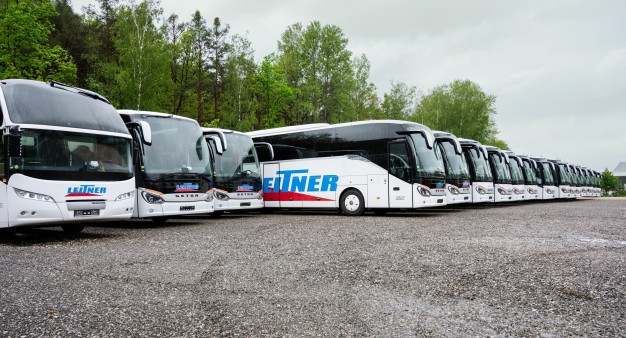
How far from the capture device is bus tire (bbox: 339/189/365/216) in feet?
56.6

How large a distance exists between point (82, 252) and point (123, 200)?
8.66 ft

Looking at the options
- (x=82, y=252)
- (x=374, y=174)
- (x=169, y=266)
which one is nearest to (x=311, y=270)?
(x=169, y=266)

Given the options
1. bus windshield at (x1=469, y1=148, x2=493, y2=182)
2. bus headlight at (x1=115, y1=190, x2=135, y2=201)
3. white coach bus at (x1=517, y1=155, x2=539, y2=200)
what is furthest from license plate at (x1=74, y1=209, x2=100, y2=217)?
white coach bus at (x1=517, y1=155, x2=539, y2=200)

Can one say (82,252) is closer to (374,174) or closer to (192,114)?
(374,174)

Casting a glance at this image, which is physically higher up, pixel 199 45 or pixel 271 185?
pixel 199 45

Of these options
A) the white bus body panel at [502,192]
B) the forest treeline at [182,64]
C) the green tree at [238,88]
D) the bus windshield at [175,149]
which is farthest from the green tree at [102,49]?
the white bus body panel at [502,192]

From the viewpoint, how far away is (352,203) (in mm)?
17438

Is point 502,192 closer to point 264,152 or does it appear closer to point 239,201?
point 264,152

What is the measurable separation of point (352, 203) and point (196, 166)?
6033 millimetres

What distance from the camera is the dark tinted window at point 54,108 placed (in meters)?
9.55

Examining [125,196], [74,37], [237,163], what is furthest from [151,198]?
[74,37]

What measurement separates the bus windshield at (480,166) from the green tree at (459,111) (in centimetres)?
4634

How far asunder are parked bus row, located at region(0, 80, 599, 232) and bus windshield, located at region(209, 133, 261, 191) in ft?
0.13

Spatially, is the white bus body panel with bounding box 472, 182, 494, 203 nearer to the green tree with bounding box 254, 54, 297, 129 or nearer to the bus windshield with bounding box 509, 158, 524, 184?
the bus windshield with bounding box 509, 158, 524, 184
